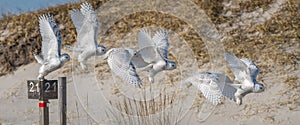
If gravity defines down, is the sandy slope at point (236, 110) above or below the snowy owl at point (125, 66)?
below

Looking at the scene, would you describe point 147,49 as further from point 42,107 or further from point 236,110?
point 236,110

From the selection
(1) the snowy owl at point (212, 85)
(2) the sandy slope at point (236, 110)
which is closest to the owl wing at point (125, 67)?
(1) the snowy owl at point (212, 85)

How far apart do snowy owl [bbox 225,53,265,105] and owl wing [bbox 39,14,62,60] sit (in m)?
1.32

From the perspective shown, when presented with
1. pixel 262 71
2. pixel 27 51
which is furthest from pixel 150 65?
pixel 27 51

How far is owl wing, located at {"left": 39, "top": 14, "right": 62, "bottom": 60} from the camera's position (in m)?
4.65

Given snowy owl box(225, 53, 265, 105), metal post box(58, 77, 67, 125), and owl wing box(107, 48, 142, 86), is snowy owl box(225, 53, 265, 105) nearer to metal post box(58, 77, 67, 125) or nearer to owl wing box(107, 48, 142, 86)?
owl wing box(107, 48, 142, 86)

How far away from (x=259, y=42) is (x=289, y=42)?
1.71ft

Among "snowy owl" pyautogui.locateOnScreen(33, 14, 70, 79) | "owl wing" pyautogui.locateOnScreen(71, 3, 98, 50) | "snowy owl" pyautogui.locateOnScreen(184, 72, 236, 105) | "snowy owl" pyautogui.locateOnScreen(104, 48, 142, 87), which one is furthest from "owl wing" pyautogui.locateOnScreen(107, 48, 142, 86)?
"snowy owl" pyautogui.locateOnScreen(33, 14, 70, 79)

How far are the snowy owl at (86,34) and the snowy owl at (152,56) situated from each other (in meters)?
0.28

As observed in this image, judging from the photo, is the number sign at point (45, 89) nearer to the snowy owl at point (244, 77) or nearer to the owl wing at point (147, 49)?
the owl wing at point (147, 49)

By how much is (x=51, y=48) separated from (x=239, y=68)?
147 cm

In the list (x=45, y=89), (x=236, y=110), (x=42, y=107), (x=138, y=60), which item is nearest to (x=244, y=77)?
(x=138, y=60)

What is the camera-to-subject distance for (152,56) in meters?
4.23

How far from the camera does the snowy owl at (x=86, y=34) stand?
421 centimetres
